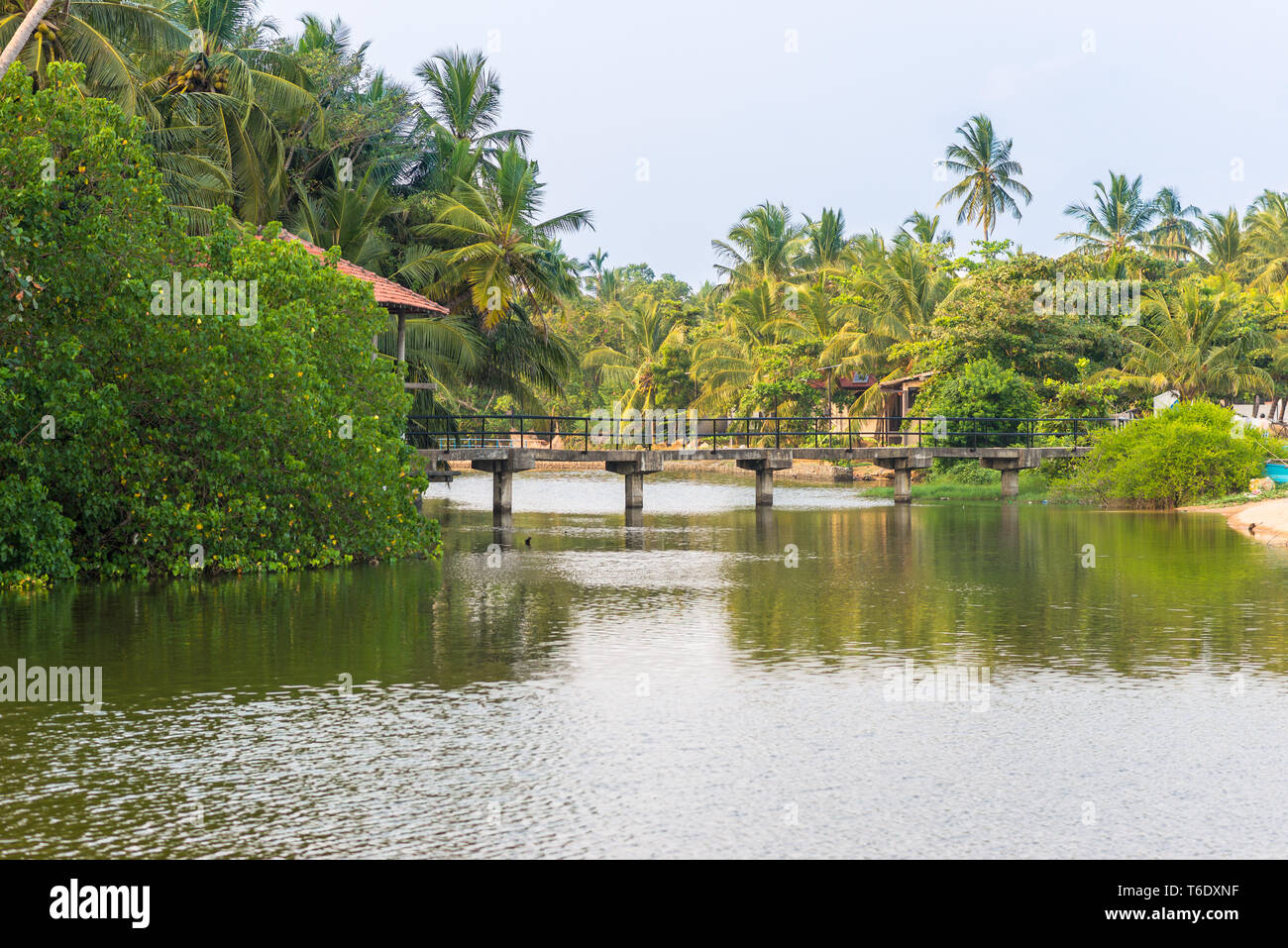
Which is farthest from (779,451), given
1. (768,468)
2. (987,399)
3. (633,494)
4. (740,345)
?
(740,345)

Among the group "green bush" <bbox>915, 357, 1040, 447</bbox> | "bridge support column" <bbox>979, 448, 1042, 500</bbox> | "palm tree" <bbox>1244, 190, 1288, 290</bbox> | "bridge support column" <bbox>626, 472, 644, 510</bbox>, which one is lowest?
"bridge support column" <bbox>626, 472, 644, 510</bbox>

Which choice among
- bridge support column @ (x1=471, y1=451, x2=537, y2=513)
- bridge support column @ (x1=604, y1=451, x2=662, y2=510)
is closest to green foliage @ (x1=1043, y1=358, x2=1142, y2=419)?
bridge support column @ (x1=604, y1=451, x2=662, y2=510)

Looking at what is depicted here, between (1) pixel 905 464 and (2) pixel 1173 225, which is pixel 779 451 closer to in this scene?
(1) pixel 905 464

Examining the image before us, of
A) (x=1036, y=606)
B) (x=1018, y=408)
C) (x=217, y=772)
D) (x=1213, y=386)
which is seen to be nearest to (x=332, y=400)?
(x=1036, y=606)

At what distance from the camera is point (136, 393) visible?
2148 centimetres

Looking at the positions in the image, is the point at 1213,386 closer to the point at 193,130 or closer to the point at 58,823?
the point at 193,130

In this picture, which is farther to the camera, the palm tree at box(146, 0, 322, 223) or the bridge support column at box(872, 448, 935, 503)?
the bridge support column at box(872, 448, 935, 503)

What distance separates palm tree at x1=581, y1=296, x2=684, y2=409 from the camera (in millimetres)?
82688

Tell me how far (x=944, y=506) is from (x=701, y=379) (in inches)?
1172

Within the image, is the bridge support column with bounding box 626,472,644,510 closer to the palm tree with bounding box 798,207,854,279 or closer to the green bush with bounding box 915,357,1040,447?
the green bush with bounding box 915,357,1040,447

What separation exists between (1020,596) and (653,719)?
10.5 meters

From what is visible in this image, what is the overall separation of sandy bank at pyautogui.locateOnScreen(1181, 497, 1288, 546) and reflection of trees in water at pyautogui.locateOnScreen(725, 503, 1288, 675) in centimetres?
72

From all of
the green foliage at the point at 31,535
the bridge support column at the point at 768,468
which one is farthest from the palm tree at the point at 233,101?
the bridge support column at the point at 768,468

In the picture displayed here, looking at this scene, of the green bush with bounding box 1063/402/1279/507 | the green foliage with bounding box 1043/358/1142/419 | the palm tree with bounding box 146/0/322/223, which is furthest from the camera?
the green foliage with bounding box 1043/358/1142/419
